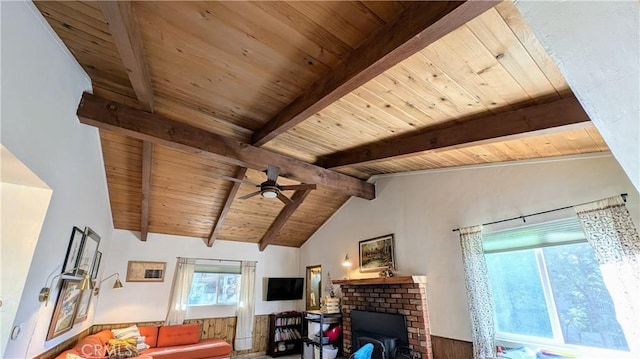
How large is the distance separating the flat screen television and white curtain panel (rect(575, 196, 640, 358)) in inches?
228

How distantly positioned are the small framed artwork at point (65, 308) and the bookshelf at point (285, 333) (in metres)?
3.85

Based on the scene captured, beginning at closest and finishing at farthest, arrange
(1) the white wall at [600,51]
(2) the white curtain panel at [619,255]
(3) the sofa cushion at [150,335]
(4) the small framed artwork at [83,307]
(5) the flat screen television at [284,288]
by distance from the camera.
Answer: (1) the white wall at [600,51] < (2) the white curtain panel at [619,255] < (4) the small framed artwork at [83,307] < (3) the sofa cushion at [150,335] < (5) the flat screen television at [284,288]

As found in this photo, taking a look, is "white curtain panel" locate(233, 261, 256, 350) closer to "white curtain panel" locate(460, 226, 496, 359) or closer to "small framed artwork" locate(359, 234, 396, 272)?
"small framed artwork" locate(359, 234, 396, 272)

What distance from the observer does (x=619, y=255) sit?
8.39 feet

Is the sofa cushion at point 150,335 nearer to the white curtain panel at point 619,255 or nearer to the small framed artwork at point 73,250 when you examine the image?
the small framed artwork at point 73,250

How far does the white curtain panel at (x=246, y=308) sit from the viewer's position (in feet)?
20.6

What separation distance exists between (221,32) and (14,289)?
250 cm

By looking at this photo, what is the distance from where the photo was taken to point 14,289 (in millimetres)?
2203

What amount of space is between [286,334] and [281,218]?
2708mm

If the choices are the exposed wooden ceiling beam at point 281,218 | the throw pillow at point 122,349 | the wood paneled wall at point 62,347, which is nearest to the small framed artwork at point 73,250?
the wood paneled wall at point 62,347

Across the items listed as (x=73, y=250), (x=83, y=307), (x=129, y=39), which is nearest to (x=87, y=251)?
(x=73, y=250)

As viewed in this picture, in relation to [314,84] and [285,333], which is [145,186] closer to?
[314,84]

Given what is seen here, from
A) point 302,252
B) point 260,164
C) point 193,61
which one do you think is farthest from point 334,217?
point 193,61

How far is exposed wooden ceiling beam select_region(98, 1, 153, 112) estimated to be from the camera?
5.70ft
